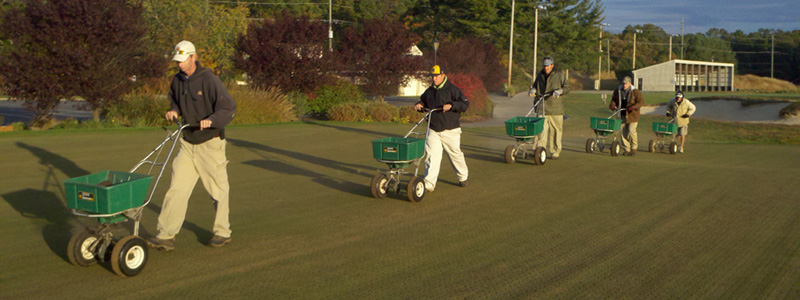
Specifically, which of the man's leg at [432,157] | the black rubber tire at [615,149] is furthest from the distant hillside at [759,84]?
the man's leg at [432,157]

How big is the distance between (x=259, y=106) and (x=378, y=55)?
8.89 metres

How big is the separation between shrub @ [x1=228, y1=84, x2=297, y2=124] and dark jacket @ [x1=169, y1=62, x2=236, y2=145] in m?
16.0

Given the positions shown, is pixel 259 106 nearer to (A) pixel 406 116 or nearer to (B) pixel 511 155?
(A) pixel 406 116

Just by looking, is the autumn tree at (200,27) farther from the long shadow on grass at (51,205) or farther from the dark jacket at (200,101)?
the dark jacket at (200,101)

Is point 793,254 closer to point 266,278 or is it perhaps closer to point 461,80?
point 266,278

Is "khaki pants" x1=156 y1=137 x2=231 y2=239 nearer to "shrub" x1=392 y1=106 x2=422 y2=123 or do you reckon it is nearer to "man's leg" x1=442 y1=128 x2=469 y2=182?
"man's leg" x1=442 y1=128 x2=469 y2=182

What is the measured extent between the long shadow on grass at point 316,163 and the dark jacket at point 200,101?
379 centimetres

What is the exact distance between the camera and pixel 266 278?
5.90m

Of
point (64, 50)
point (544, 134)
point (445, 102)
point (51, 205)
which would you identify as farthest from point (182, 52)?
point (64, 50)

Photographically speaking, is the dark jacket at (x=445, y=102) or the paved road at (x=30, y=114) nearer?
the dark jacket at (x=445, y=102)

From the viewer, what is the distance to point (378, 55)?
31000mm

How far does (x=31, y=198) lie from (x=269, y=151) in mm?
6510

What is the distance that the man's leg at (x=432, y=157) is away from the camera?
9977 millimetres

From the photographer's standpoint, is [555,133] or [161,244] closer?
[161,244]
